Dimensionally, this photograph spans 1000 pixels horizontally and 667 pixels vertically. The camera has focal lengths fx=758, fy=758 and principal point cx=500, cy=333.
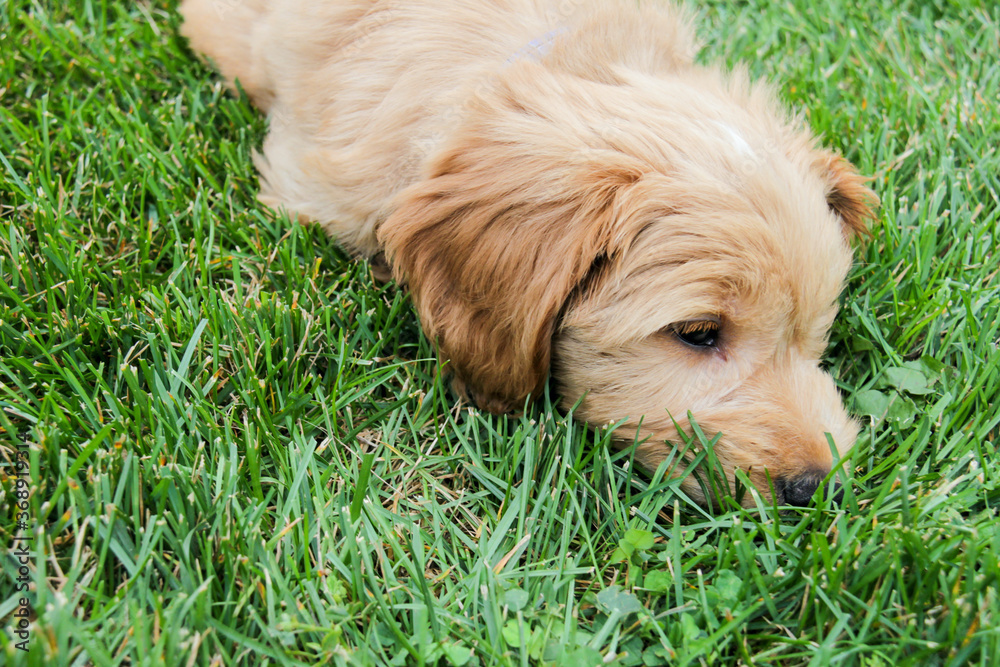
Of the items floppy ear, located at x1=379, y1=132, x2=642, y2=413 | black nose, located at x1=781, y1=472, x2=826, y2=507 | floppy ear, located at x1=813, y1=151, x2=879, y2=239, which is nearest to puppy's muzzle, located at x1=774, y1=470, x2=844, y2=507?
black nose, located at x1=781, y1=472, x2=826, y2=507

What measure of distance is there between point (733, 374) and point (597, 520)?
0.58m

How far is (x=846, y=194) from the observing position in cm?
257

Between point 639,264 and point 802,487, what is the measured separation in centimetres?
76

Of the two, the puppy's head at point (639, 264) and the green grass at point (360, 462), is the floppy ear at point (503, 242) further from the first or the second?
the green grass at point (360, 462)

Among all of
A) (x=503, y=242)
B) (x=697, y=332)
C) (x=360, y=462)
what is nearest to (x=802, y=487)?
(x=697, y=332)

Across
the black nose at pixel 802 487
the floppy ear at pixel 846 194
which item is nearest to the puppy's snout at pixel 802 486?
the black nose at pixel 802 487

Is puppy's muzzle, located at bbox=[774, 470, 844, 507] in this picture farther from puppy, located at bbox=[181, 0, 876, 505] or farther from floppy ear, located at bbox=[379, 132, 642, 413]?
floppy ear, located at bbox=[379, 132, 642, 413]

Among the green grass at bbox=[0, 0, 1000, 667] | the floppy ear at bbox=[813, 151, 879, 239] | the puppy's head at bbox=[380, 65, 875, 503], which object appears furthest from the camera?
the floppy ear at bbox=[813, 151, 879, 239]

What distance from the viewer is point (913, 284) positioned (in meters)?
2.86

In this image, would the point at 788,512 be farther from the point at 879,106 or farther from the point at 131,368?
the point at 879,106

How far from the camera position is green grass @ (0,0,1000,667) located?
5.94ft

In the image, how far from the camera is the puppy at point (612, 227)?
207 cm

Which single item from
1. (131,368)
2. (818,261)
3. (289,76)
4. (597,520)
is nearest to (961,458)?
(818,261)

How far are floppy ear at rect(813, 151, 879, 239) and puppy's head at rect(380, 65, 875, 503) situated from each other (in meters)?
0.23
